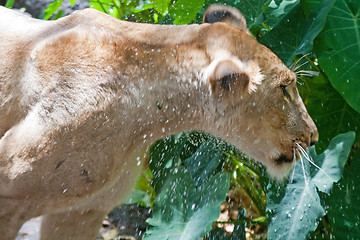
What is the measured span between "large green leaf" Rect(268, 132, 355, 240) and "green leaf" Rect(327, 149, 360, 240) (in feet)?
1.10

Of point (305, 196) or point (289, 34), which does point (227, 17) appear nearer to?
point (289, 34)

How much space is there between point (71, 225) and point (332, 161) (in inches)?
64.1

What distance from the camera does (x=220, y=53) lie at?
9.06ft

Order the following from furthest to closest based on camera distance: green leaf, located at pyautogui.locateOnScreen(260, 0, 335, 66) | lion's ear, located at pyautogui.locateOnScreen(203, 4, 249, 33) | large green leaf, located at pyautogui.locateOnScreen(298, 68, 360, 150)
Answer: large green leaf, located at pyautogui.locateOnScreen(298, 68, 360, 150), green leaf, located at pyautogui.locateOnScreen(260, 0, 335, 66), lion's ear, located at pyautogui.locateOnScreen(203, 4, 249, 33)

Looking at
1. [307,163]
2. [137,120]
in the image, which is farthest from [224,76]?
[307,163]

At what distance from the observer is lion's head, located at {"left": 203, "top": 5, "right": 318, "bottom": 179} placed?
268cm

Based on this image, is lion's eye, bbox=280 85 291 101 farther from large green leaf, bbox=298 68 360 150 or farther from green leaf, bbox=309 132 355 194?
large green leaf, bbox=298 68 360 150

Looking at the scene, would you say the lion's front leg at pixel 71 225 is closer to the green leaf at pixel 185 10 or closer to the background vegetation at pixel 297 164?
the background vegetation at pixel 297 164

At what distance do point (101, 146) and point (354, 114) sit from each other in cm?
192

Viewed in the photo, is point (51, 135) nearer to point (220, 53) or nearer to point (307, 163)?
point (220, 53)

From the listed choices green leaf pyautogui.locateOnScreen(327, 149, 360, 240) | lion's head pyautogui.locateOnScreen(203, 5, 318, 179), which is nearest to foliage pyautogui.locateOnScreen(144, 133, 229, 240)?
lion's head pyautogui.locateOnScreen(203, 5, 318, 179)

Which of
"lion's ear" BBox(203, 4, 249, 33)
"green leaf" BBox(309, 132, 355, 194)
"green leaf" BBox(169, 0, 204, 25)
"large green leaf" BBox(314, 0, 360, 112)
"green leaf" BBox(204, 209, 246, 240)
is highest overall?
"lion's ear" BBox(203, 4, 249, 33)

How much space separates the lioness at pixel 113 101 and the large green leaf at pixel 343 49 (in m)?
0.53

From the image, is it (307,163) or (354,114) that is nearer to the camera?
(307,163)
